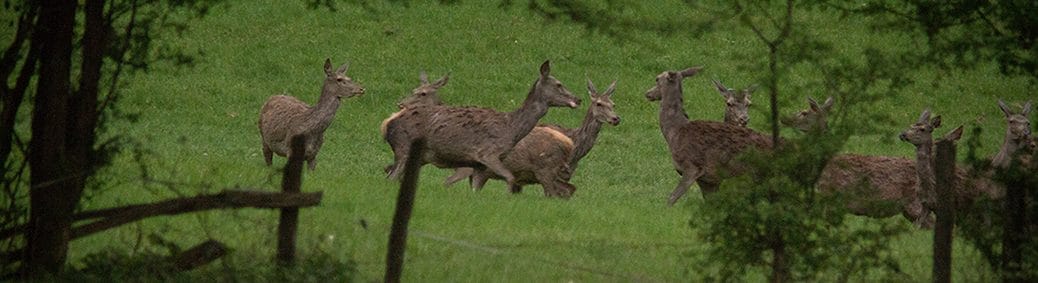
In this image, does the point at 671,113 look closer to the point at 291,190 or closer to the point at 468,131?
the point at 468,131

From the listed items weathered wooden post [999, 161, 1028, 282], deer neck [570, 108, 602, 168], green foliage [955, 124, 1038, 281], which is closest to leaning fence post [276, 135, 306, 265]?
green foliage [955, 124, 1038, 281]

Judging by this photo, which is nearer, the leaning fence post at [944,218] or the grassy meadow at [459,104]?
the leaning fence post at [944,218]

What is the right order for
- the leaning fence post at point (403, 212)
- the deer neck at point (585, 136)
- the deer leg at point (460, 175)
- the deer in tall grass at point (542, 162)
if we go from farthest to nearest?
the deer neck at point (585, 136) → the deer leg at point (460, 175) → the deer in tall grass at point (542, 162) → the leaning fence post at point (403, 212)

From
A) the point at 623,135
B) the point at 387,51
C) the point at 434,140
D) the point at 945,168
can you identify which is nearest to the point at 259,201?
the point at 945,168

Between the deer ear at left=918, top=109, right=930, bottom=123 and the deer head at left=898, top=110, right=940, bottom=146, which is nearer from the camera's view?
the deer head at left=898, top=110, right=940, bottom=146

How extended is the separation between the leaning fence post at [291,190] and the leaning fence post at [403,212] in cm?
57

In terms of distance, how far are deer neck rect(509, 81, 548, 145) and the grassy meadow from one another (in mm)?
898

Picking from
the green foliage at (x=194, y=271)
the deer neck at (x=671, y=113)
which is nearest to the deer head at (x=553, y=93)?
the deer neck at (x=671, y=113)

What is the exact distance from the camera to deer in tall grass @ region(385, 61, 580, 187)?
20.8 metres

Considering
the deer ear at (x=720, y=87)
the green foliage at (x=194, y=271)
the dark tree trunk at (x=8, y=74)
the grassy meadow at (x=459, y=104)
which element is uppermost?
the dark tree trunk at (x=8, y=74)

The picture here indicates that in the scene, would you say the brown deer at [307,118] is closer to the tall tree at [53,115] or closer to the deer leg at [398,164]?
the deer leg at [398,164]

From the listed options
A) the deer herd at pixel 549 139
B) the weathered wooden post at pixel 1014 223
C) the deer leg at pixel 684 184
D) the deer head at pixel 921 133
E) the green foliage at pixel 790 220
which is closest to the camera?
the weathered wooden post at pixel 1014 223

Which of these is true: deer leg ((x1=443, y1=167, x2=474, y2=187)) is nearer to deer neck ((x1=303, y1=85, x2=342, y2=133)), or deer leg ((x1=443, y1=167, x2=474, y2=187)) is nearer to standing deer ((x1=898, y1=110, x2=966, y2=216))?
deer neck ((x1=303, y1=85, x2=342, y2=133))

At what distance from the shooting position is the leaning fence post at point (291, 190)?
1118cm
